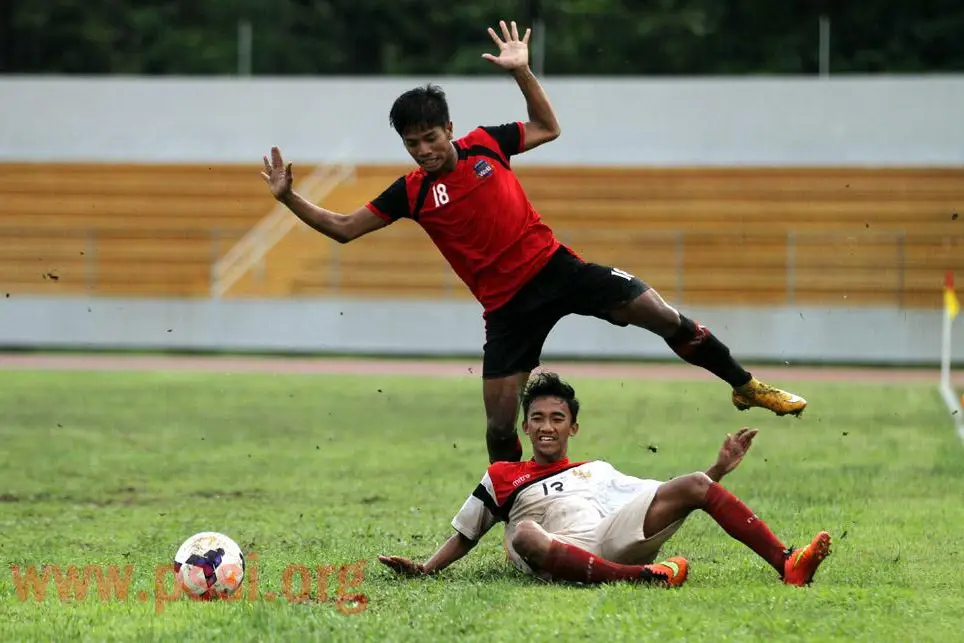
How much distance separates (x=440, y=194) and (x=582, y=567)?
253 centimetres

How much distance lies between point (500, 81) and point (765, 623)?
83.0ft

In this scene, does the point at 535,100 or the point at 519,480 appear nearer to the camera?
the point at 519,480

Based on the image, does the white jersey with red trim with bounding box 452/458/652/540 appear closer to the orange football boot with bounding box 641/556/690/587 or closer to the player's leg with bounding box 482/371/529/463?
the orange football boot with bounding box 641/556/690/587

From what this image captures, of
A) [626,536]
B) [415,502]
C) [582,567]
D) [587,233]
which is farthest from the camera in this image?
[587,233]

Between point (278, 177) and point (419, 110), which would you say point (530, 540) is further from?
point (278, 177)

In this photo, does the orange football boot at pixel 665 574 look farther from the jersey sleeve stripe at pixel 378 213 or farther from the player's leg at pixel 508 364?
the jersey sleeve stripe at pixel 378 213

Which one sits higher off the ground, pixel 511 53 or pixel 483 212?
pixel 511 53

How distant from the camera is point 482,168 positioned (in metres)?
8.74

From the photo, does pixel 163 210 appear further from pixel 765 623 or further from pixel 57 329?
pixel 765 623

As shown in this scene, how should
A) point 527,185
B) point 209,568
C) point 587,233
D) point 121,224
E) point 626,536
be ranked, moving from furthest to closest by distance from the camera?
point 121,224 → point 527,185 → point 587,233 → point 626,536 → point 209,568

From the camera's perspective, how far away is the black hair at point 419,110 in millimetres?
8195

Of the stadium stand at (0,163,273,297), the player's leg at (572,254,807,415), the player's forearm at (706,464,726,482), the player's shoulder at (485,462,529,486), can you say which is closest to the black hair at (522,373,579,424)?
the player's shoulder at (485,462,529,486)

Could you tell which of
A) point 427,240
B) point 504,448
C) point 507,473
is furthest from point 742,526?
point 427,240

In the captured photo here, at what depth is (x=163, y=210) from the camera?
30547mm
